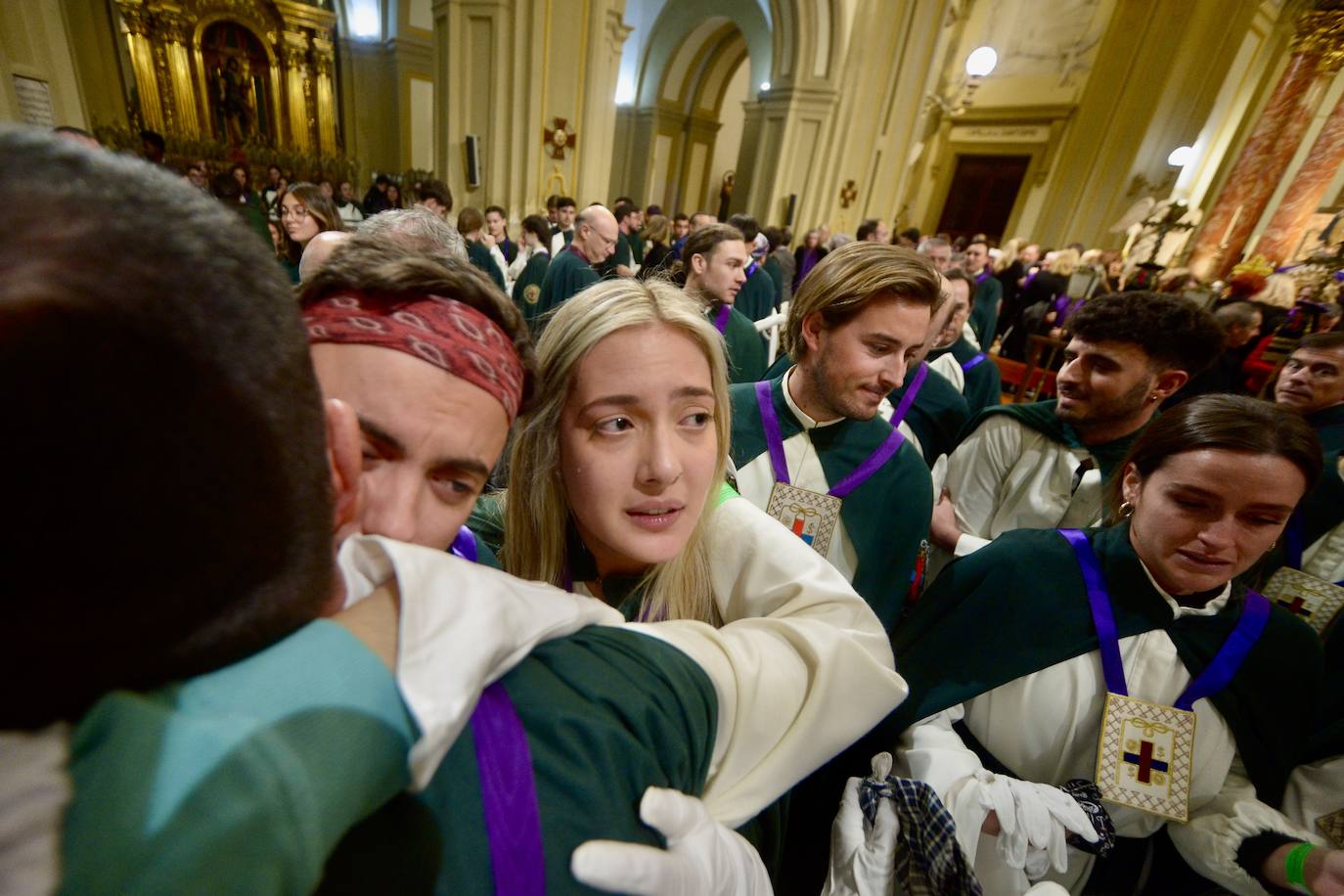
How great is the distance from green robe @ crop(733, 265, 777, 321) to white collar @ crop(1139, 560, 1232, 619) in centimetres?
431

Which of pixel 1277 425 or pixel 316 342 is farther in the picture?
pixel 1277 425

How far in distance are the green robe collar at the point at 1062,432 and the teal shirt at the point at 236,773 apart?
276 cm

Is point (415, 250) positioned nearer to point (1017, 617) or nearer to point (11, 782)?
point (11, 782)

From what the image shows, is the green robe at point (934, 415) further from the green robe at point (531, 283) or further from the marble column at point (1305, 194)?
the marble column at point (1305, 194)

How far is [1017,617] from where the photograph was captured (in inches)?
65.9

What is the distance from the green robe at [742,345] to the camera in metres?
3.93

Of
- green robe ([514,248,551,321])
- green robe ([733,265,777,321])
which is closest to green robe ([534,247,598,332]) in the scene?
green robe ([514,248,551,321])

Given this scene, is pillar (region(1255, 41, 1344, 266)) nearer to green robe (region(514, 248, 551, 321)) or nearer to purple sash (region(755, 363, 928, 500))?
green robe (region(514, 248, 551, 321))

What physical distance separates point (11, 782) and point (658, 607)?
106cm

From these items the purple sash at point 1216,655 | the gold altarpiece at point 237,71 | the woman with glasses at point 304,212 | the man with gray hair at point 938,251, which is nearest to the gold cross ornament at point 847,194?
the man with gray hair at point 938,251

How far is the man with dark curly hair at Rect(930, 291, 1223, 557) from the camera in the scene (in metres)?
2.28

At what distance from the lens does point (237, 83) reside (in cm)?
1402

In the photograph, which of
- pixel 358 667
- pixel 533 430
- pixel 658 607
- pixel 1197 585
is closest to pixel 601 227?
pixel 533 430

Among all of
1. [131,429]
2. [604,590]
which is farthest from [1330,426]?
[131,429]
